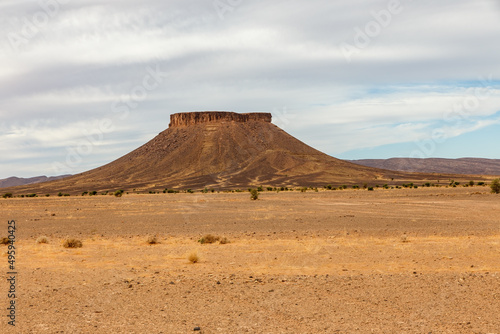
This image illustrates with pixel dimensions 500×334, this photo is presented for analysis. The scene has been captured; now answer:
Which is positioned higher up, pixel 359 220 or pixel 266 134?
pixel 266 134

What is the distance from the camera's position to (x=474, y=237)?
20.6m

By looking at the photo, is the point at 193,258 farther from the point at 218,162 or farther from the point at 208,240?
the point at 218,162

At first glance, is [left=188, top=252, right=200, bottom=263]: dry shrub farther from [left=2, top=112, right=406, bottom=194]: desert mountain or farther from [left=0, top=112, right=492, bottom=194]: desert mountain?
[left=2, top=112, right=406, bottom=194]: desert mountain

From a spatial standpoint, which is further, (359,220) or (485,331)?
(359,220)

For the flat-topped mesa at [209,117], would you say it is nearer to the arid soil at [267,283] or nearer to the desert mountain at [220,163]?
the desert mountain at [220,163]

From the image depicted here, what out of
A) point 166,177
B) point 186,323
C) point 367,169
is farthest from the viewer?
point 367,169

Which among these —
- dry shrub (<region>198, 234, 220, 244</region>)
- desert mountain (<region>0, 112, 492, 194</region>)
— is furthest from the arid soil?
Answer: desert mountain (<region>0, 112, 492, 194</region>)

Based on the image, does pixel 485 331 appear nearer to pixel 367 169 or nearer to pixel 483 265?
pixel 483 265

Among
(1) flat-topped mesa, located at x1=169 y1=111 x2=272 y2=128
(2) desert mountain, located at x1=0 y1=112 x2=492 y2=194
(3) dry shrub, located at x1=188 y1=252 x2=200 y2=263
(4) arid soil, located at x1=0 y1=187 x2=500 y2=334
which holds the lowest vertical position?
(4) arid soil, located at x1=0 y1=187 x2=500 y2=334

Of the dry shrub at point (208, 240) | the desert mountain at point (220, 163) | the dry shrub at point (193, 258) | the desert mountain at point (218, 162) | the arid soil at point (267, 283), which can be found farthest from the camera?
the desert mountain at point (218, 162)

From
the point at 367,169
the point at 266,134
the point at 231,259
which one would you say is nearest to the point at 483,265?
the point at 231,259

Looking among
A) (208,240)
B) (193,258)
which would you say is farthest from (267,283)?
(208,240)

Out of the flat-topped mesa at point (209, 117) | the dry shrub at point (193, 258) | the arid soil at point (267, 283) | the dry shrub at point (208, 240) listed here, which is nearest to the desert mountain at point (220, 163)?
the flat-topped mesa at point (209, 117)

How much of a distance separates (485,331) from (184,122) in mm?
171345
